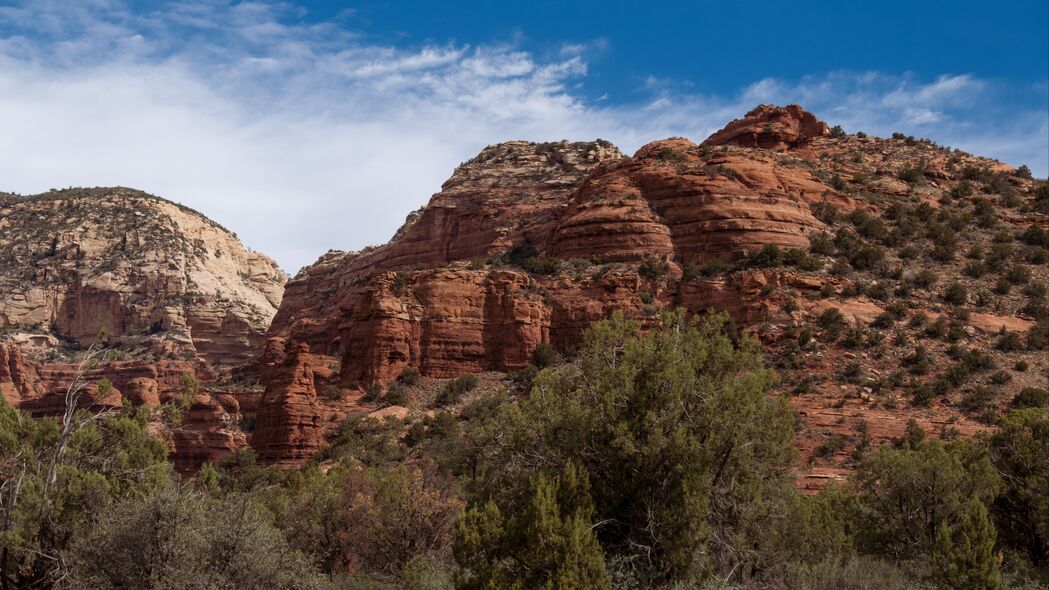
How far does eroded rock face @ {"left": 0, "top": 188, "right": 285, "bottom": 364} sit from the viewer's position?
107 meters

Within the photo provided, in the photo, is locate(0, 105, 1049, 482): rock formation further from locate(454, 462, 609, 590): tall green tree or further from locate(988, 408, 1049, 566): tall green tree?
locate(454, 462, 609, 590): tall green tree

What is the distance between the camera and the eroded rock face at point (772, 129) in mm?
72438

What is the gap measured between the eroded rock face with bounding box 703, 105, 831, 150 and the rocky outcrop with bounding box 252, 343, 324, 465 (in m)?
34.7

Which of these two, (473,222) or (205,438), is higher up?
(473,222)

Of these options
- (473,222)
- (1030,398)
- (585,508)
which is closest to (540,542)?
(585,508)

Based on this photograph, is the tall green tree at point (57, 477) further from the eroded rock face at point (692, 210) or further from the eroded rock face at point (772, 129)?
the eroded rock face at point (772, 129)

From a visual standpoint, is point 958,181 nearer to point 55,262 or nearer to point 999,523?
point 999,523

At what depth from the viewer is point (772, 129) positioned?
238ft

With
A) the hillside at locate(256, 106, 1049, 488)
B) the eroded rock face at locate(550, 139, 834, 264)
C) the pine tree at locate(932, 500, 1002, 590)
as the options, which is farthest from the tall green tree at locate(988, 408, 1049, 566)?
the eroded rock face at locate(550, 139, 834, 264)

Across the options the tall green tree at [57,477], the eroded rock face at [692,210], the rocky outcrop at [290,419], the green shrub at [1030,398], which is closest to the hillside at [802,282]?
the eroded rock face at [692,210]

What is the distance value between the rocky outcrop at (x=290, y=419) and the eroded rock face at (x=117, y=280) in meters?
51.6

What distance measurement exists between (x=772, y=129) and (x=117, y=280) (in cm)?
7302

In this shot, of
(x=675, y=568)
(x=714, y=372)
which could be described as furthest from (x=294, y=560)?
(x=714, y=372)

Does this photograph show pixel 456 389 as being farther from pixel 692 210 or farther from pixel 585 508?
pixel 585 508
